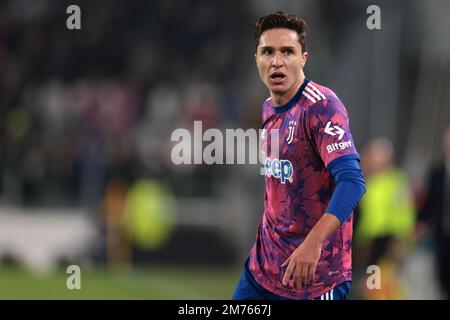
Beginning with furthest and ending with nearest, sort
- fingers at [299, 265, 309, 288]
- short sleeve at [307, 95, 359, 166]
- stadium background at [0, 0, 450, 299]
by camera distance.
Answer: stadium background at [0, 0, 450, 299] < short sleeve at [307, 95, 359, 166] < fingers at [299, 265, 309, 288]

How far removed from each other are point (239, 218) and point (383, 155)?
22.8ft

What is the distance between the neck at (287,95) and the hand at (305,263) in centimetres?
97

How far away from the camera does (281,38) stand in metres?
5.60

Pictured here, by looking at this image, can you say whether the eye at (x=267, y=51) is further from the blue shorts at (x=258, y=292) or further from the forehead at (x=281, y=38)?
the blue shorts at (x=258, y=292)

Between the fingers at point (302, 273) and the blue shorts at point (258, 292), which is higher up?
the fingers at point (302, 273)

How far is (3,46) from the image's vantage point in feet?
69.1

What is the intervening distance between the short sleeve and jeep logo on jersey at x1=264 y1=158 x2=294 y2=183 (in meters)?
0.20

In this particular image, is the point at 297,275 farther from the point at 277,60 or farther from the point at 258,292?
the point at 277,60

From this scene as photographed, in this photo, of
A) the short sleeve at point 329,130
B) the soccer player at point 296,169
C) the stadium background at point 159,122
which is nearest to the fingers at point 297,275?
the soccer player at point 296,169

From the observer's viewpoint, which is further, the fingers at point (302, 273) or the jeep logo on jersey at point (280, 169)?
the jeep logo on jersey at point (280, 169)

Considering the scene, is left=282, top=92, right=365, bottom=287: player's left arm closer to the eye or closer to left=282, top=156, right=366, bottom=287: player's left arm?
left=282, top=156, right=366, bottom=287: player's left arm

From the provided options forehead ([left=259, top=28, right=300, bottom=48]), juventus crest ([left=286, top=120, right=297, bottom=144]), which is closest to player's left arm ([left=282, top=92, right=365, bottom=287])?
juventus crest ([left=286, top=120, right=297, bottom=144])

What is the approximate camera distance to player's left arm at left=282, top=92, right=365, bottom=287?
16.5 feet

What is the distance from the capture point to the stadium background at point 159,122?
1441 centimetres
